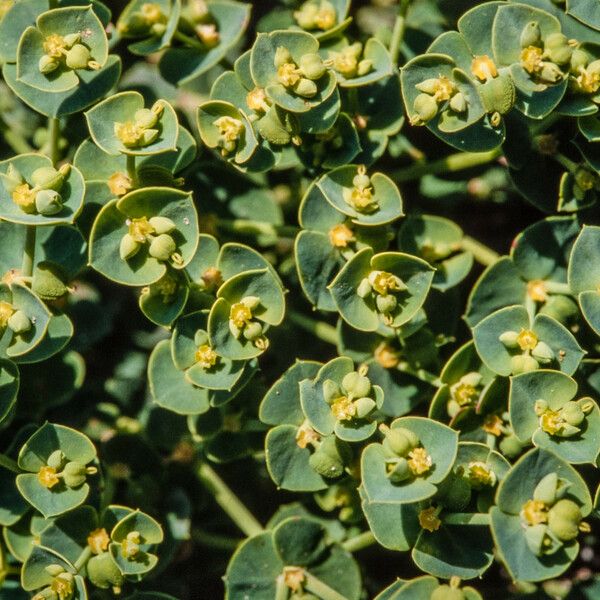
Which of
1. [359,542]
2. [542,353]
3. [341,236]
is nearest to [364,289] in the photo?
[341,236]

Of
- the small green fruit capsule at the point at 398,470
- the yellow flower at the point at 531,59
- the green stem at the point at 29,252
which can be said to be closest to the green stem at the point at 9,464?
the green stem at the point at 29,252

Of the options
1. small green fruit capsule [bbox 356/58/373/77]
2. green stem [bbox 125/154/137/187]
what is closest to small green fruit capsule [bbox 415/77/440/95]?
small green fruit capsule [bbox 356/58/373/77]

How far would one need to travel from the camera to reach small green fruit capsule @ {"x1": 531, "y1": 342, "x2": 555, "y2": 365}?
2516mm

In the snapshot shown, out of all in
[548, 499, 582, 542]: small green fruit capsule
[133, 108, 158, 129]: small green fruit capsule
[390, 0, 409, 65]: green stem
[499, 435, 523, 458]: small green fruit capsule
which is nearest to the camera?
[548, 499, 582, 542]: small green fruit capsule

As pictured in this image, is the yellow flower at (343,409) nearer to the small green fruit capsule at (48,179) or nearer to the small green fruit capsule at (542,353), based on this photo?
the small green fruit capsule at (542,353)

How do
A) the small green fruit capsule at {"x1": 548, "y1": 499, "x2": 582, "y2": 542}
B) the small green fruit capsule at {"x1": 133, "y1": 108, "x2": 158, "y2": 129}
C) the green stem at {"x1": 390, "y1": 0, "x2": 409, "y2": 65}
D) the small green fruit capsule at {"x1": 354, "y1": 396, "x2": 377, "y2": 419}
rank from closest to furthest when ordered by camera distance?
1. the small green fruit capsule at {"x1": 548, "y1": 499, "x2": 582, "y2": 542}
2. the small green fruit capsule at {"x1": 354, "y1": 396, "x2": 377, "y2": 419}
3. the small green fruit capsule at {"x1": 133, "y1": 108, "x2": 158, "y2": 129}
4. the green stem at {"x1": 390, "y1": 0, "x2": 409, "y2": 65}

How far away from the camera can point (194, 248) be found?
2523 millimetres

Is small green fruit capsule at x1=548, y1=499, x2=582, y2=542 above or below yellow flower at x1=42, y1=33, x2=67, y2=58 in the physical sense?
below

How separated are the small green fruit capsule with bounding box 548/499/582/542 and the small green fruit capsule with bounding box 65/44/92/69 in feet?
6.05

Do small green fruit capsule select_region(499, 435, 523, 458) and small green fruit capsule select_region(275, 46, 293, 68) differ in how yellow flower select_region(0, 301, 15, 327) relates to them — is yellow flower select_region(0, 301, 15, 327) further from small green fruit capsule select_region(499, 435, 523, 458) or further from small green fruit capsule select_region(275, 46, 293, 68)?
small green fruit capsule select_region(499, 435, 523, 458)

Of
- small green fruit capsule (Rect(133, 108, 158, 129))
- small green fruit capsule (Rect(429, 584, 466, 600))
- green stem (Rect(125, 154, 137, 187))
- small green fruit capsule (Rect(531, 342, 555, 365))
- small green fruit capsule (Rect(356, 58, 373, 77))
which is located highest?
small green fruit capsule (Rect(356, 58, 373, 77))

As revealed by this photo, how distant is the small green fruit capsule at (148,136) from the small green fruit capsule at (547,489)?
1465 millimetres

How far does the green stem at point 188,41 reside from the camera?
2.88 metres

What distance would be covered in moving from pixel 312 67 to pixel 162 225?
24.8 inches
